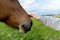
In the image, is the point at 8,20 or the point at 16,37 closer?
the point at 8,20

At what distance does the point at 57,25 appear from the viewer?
564 centimetres

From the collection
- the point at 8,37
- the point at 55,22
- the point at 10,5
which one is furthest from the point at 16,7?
the point at 55,22

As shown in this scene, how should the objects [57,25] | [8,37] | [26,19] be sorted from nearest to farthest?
[26,19] → [8,37] → [57,25]

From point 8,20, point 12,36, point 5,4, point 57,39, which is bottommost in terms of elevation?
point 57,39

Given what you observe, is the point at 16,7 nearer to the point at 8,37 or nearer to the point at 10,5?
the point at 10,5

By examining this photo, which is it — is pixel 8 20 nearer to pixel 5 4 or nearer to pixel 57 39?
pixel 5 4

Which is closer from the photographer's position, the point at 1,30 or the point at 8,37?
the point at 8,37

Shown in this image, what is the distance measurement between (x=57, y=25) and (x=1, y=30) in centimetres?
124

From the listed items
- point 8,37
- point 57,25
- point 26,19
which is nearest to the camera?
point 26,19

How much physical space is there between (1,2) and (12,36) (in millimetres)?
2137

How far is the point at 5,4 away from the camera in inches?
128

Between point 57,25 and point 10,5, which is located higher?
point 10,5

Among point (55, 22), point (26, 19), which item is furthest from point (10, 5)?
point (55, 22)

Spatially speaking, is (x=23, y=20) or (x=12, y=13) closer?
(x=23, y=20)
